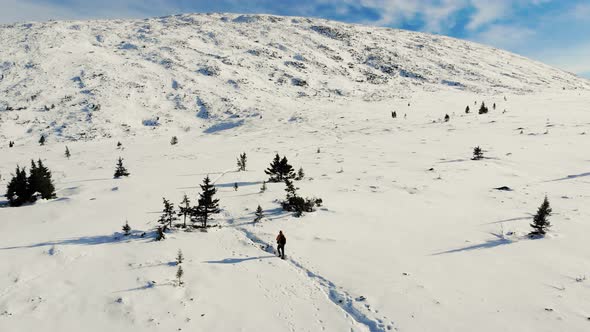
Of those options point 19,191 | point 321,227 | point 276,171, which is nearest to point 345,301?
point 321,227

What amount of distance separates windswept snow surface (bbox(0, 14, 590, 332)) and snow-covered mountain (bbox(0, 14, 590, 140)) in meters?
2.45

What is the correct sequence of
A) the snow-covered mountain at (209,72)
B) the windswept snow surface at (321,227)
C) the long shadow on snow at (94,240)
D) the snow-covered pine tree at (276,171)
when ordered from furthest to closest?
the snow-covered mountain at (209,72) → the snow-covered pine tree at (276,171) → the long shadow on snow at (94,240) → the windswept snow surface at (321,227)

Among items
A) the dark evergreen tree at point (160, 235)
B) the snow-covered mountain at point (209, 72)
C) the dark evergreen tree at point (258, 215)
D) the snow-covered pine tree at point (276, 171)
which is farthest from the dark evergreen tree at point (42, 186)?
the snow-covered mountain at point (209, 72)

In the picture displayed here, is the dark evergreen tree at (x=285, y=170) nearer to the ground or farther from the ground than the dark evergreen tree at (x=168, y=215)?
farther from the ground

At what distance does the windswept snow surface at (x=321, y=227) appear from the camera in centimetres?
948

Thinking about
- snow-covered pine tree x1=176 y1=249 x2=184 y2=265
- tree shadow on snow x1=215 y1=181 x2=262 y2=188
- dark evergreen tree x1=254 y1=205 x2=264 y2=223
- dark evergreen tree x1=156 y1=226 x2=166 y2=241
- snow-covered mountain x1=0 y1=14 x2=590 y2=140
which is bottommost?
snow-covered pine tree x1=176 y1=249 x2=184 y2=265

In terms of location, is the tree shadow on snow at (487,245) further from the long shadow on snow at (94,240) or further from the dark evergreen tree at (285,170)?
the dark evergreen tree at (285,170)

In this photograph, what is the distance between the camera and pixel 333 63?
90125 millimetres

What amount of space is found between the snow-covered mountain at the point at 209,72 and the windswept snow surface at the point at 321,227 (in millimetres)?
2445

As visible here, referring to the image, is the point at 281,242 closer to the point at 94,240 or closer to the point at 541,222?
the point at 94,240

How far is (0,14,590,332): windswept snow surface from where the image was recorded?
948 cm

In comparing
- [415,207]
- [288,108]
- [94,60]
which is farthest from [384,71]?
[415,207]

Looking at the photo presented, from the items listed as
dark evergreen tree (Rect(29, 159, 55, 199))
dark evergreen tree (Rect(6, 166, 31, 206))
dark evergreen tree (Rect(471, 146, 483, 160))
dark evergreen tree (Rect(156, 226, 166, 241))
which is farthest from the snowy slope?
dark evergreen tree (Rect(29, 159, 55, 199))

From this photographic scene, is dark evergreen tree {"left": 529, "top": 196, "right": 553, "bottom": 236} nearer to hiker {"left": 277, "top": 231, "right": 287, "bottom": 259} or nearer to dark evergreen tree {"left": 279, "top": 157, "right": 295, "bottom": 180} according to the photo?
hiker {"left": 277, "top": 231, "right": 287, "bottom": 259}
